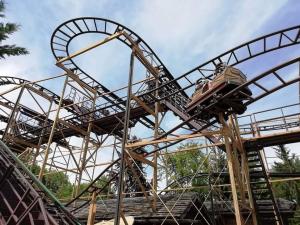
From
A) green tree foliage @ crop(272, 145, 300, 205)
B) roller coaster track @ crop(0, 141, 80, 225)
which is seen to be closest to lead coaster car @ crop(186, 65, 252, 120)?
roller coaster track @ crop(0, 141, 80, 225)

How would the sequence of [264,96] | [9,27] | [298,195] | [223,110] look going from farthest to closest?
[298,195]
[9,27]
[223,110]
[264,96]

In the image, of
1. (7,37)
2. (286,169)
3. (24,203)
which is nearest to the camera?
(24,203)

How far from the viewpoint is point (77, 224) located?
19.0ft

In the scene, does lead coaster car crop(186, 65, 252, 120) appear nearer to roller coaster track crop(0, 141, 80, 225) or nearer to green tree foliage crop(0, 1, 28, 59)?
roller coaster track crop(0, 141, 80, 225)

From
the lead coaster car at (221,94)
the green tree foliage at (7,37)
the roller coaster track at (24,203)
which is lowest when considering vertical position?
the roller coaster track at (24,203)

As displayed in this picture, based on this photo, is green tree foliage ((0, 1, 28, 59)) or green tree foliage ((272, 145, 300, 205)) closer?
green tree foliage ((0, 1, 28, 59))

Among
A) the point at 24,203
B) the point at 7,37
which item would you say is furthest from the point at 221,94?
the point at 7,37

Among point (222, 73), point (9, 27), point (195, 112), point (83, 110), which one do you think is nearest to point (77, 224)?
point (195, 112)

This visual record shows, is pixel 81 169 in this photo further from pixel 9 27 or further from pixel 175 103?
pixel 9 27

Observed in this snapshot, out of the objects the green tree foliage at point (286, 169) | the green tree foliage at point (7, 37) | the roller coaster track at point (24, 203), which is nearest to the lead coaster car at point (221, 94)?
the roller coaster track at point (24, 203)

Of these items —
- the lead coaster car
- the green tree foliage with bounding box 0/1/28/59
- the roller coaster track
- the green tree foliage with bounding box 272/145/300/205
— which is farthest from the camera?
the green tree foliage with bounding box 272/145/300/205

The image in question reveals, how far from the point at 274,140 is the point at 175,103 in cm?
427

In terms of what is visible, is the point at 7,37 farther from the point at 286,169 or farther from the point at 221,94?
the point at 286,169

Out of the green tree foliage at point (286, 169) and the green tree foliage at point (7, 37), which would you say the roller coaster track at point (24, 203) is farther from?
the green tree foliage at point (286, 169)
